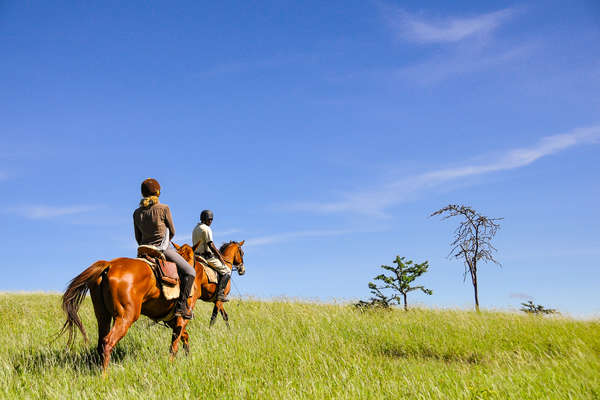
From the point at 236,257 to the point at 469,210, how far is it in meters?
8.06

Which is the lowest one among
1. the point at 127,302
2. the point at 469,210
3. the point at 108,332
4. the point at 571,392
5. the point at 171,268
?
the point at 571,392

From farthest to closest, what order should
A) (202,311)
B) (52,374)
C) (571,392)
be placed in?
(202,311), (52,374), (571,392)

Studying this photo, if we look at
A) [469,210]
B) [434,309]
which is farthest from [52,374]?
[469,210]

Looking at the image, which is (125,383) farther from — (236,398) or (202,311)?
(202,311)

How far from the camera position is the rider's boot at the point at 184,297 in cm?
846

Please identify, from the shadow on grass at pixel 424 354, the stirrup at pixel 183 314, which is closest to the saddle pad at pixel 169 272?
the stirrup at pixel 183 314

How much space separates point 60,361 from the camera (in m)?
8.30

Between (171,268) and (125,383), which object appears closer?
(125,383)

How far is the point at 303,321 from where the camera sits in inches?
458

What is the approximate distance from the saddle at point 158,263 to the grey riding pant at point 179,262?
215mm

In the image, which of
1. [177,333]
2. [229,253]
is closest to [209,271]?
[229,253]

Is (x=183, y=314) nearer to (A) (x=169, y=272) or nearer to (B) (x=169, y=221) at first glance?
(A) (x=169, y=272)

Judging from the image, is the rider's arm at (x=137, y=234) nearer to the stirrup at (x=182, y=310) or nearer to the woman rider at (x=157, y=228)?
the woman rider at (x=157, y=228)

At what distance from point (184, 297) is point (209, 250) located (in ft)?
10.2
